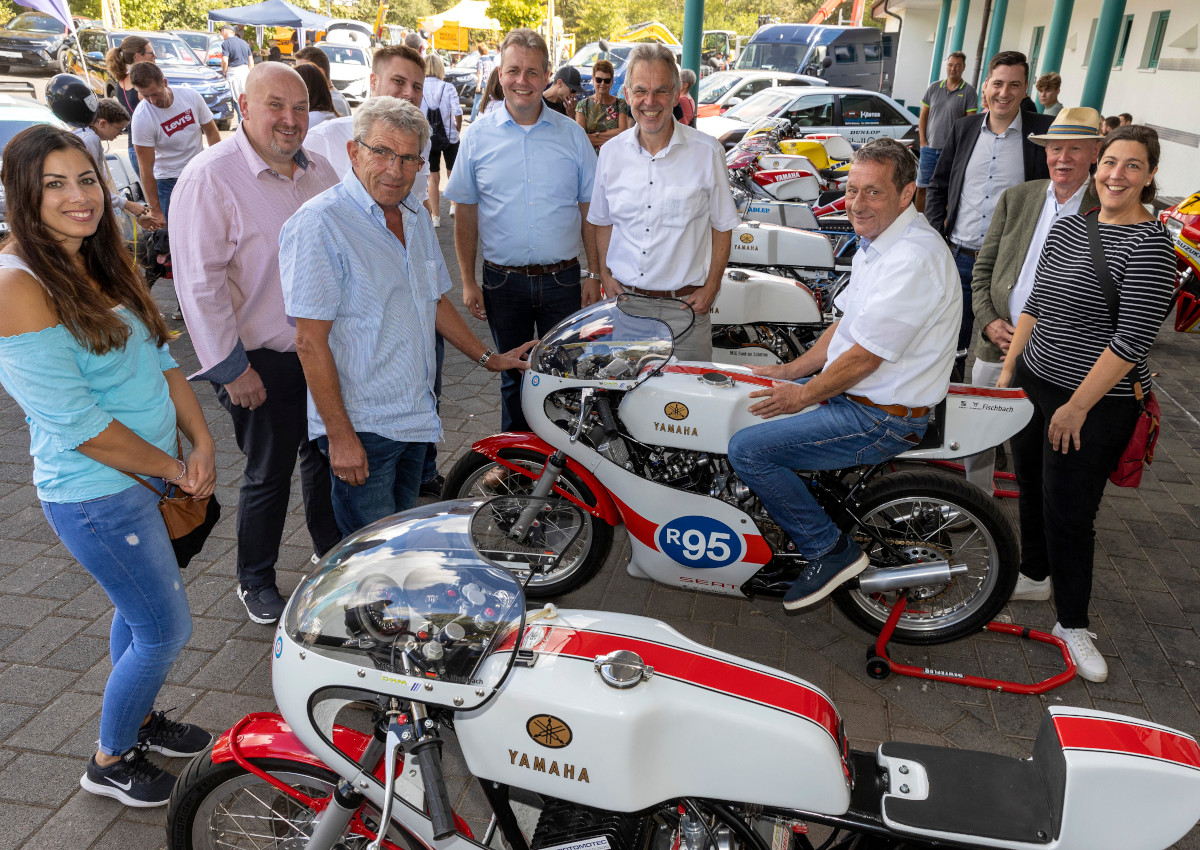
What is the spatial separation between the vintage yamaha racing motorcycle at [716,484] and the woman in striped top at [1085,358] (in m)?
0.19

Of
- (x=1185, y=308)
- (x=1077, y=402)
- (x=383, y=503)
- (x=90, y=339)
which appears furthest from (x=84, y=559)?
(x=1185, y=308)

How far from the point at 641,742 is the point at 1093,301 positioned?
2446 mm

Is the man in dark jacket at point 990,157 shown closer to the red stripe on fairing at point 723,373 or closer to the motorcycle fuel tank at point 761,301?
the motorcycle fuel tank at point 761,301

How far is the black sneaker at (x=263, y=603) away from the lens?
365 centimetres

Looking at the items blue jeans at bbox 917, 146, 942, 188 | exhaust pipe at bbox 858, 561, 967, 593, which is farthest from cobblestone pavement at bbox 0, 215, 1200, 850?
blue jeans at bbox 917, 146, 942, 188

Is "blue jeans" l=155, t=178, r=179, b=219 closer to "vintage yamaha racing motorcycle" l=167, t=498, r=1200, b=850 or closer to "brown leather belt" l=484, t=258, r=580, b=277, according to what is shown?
"brown leather belt" l=484, t=258, r=580, b=277

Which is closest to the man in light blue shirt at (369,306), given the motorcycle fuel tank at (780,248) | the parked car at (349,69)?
the motorcycle fuel tank at (780,248)

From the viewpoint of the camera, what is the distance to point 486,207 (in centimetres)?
461

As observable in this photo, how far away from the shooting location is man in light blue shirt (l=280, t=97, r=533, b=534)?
2.76 metres

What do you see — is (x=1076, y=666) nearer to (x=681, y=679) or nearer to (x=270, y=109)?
(x=681, y=679)

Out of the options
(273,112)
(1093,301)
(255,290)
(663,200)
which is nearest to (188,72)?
(663,200)

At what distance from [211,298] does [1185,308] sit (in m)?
7.50

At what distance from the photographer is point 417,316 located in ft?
10.1

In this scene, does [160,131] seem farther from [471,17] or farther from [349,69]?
[471,17]
